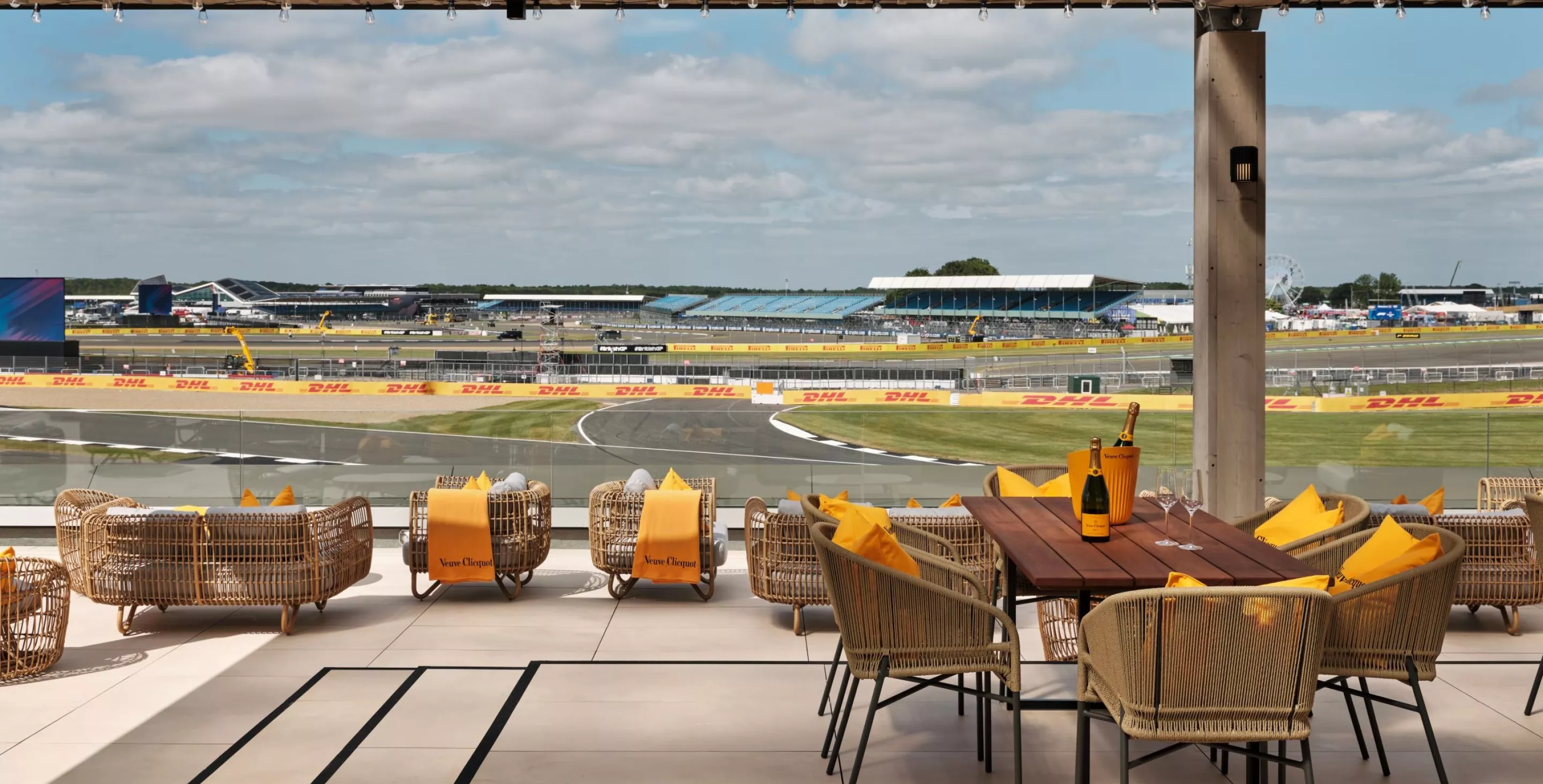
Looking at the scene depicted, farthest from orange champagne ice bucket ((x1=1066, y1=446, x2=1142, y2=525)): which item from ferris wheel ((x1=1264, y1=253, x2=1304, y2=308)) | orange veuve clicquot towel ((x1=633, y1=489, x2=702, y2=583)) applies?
ferris wheel ((x1=1264, y1=253, x2=1304, y2=308))

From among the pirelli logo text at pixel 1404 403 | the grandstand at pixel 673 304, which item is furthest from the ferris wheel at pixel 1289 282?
the grandstand at pixel 673 304

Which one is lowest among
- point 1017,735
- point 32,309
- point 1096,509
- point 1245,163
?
point 1017,735

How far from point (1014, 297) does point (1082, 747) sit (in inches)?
3244

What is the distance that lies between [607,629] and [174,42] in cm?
10927

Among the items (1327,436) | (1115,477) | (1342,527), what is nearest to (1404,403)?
(1327,436)

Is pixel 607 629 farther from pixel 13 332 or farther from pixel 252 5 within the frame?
pixel 13 332

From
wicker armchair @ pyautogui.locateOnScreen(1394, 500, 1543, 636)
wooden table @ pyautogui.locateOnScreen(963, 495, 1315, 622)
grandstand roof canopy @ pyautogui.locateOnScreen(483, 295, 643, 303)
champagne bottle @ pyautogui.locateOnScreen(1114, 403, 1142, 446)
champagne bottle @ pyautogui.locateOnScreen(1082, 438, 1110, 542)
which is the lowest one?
wicker armchair @ pyautogui.locateOnScreen(1394, 500, 1543, 636)

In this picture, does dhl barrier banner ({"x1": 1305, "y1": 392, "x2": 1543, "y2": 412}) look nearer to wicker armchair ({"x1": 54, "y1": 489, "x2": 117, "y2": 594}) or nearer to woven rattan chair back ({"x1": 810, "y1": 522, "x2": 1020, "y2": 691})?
woven rattan chair back ({"x1": 810, "y1": 522, "x2": 1020, "y2": 691})

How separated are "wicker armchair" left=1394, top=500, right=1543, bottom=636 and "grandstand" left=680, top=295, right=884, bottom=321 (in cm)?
8671

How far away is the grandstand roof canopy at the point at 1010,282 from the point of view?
8175 cm

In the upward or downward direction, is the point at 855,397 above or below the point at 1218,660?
below

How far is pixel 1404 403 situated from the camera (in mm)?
20844

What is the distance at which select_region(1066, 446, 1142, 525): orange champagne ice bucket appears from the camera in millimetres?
3518

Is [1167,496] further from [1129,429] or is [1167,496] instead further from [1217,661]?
[1217,661]
